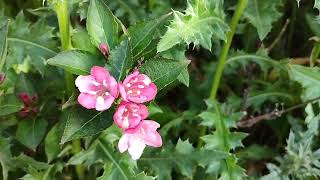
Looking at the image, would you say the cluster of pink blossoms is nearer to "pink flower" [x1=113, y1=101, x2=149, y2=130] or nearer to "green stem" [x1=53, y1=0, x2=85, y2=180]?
"pink flower" [x1=113, y1=101, x2=149, y2=130]

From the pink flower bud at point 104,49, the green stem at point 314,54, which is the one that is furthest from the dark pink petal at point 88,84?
the green stem at point 314,54

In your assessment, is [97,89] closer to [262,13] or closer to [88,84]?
[88,84]

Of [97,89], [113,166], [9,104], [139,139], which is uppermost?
[97,89]

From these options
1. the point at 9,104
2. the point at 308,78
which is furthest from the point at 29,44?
the point at 308,78

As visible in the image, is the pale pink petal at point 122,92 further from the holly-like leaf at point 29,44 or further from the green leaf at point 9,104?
the holly-like leaf at point 29,44

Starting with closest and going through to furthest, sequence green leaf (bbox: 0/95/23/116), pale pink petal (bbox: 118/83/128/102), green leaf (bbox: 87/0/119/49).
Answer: pale pink petal (bbox: 118/83/128/102)
green leaf (bbox: 87/0/119/49)
green leaf (bbox: 0/95/23/116)

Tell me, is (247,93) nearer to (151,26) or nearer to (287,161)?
(287,161)

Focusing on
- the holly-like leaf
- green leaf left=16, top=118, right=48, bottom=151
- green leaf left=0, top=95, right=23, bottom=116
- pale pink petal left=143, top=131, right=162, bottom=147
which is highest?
pale pink petal left=143, top=131, right=162, bottom=147

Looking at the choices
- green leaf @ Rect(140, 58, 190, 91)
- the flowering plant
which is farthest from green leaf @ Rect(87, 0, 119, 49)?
green leaf @ Rect(140, 58, 190, 91)
